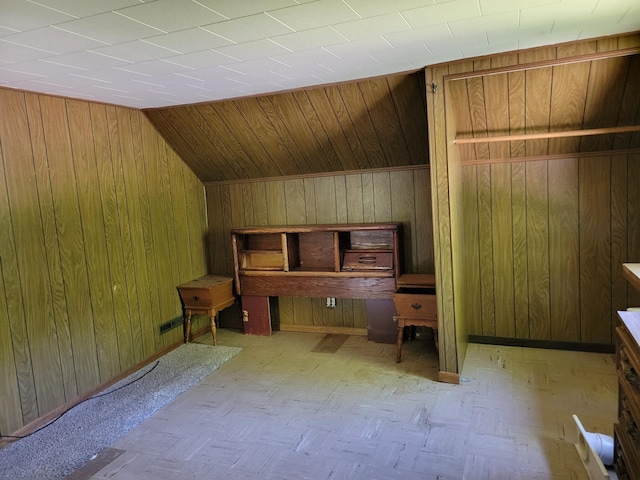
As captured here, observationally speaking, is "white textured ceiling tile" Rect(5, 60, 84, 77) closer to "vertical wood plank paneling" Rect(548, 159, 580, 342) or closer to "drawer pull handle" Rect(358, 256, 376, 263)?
"drawer pull handle" Rect(358, 256, 376, 263)

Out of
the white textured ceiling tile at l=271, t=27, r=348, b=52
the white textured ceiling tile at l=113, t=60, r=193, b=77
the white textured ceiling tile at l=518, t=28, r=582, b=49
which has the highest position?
the white textured ceiling tile at l=518, t=28, r=582, b=49

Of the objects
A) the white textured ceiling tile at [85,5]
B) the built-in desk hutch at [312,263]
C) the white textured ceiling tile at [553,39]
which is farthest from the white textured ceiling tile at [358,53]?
the built-in desk hutch at [312,263]

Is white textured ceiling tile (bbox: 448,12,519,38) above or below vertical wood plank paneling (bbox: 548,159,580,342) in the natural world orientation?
above

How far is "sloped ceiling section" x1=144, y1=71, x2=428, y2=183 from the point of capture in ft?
10.9

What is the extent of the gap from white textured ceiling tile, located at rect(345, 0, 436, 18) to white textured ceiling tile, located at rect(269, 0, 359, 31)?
35 millimetres

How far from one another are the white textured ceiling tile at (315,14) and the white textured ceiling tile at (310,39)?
0.08 metres

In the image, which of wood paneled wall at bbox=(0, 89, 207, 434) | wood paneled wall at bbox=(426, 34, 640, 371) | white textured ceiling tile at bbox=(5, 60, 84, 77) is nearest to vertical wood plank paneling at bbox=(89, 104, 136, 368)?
wood paneled wall at bbox=(0, 89, 207, 434)

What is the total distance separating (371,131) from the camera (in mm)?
3615

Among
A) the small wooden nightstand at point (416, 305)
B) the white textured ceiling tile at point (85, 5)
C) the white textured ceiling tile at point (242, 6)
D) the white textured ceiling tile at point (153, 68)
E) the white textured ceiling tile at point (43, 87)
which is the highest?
the white textured ceiling tile at point (43, 87)

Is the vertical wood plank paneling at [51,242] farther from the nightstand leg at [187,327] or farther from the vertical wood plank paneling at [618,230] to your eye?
the vertical wood plank paneling at [618,230]

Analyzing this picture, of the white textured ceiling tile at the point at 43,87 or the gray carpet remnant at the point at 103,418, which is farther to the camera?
the white textured ceiling tile at the point at 43,87

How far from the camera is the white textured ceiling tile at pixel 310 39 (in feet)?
6.84

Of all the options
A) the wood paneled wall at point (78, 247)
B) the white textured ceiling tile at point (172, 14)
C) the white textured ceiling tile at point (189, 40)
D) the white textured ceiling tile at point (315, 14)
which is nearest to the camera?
the white textured ceiling tile at point (172, 14)

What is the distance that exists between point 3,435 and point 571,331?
A: 3.94m
